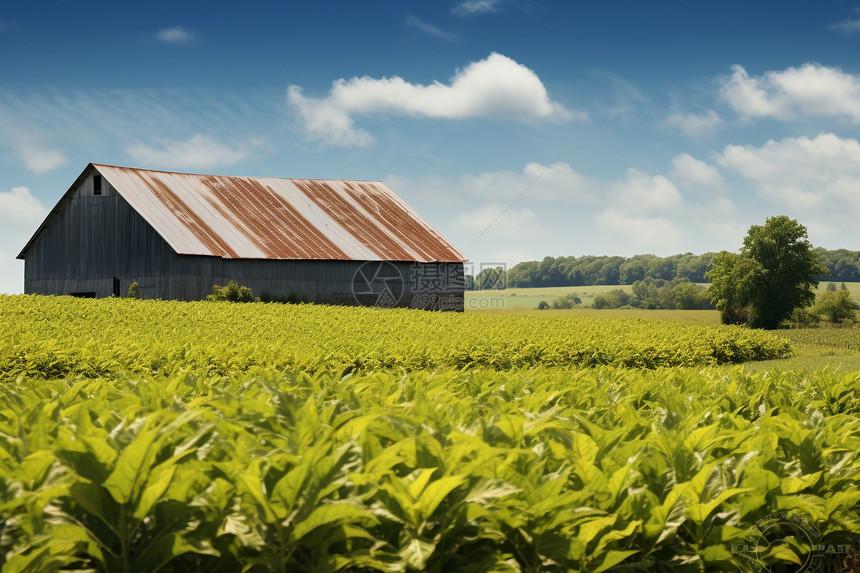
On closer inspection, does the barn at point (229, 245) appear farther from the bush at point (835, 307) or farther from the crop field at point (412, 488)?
the bush at point (835, 307)

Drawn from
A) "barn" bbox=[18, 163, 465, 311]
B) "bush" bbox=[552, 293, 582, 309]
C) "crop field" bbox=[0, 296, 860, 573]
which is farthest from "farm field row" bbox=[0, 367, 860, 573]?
"bush" bbox=[552, 293, 582, 309]

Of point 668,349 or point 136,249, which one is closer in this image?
point 668,349

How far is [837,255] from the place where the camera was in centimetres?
13762

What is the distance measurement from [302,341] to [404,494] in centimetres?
1675

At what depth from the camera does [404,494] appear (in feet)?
8.45

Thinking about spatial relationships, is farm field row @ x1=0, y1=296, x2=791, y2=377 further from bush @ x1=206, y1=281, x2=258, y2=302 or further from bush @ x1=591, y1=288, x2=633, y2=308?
bush @ x1=591, y1=288, x2=633, y2=308

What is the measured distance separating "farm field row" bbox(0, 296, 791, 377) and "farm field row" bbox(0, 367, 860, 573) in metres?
7.37

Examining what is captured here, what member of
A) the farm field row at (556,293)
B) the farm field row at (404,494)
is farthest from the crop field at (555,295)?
the farm field row at (404,494)

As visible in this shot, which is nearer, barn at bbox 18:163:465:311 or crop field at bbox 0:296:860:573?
crop field at bbox 0:296:860:573

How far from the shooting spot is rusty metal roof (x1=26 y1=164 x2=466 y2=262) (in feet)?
121

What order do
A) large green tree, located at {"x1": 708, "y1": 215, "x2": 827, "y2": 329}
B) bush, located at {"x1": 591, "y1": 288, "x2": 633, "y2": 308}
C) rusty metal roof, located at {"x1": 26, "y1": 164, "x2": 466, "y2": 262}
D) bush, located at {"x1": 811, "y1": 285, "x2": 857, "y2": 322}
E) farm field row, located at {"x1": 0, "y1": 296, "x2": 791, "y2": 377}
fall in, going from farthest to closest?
bush, located at {"x1": 591, "y1": 288, "x2": 633, "y2": 308} < bush, located at {"x1": 811, "y1": 285, "x2": 857, "y2": 322} < large green tree, located at {"x1": 708, "y1": 215, "x2": 827, "y2": 329} < rusty metal roof, located at {"x1": 26, "y1": 164, "x2": 466, "y2": 262} < farm field row, located at {"x1": 0, "y1": 296, "x2": 791, "y2": 377}

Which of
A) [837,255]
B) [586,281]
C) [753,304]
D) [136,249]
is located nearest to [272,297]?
[136,249]

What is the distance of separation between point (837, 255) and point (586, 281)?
172ft

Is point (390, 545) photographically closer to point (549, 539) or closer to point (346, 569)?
point (346, 569)
